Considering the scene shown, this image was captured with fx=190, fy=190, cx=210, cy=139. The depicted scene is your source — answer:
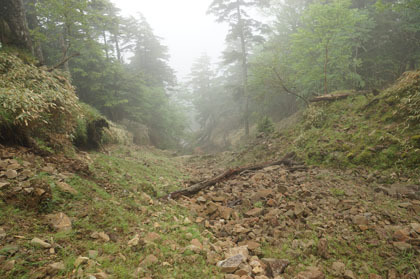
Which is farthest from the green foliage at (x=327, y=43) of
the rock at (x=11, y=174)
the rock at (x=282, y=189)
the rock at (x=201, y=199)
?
the rock at (x=11, y=174)

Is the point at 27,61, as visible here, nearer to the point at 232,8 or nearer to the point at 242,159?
the point at 242,159

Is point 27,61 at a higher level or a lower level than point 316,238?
higher

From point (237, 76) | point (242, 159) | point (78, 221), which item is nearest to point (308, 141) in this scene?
point (242, 159)

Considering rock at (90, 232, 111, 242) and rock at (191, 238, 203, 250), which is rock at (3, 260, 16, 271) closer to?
rock at (90, 232, 111, 242)

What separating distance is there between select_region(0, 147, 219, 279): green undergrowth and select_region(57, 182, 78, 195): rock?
0.18 feet

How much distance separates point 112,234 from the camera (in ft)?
8.67

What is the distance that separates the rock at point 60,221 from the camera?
2.36 metres

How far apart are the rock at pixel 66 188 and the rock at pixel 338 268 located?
13.2 feet

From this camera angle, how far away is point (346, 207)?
3.72 metres

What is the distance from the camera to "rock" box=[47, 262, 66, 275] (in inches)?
68.1

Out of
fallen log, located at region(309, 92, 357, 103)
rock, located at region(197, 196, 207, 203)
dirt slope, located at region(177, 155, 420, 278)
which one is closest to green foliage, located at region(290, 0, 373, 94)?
fallen log, located at region(309, 92, 357, 103)

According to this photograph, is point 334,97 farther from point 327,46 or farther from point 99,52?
point 99,52

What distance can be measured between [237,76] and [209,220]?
90.8ft

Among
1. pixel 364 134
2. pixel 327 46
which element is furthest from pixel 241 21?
pixel 364 134
